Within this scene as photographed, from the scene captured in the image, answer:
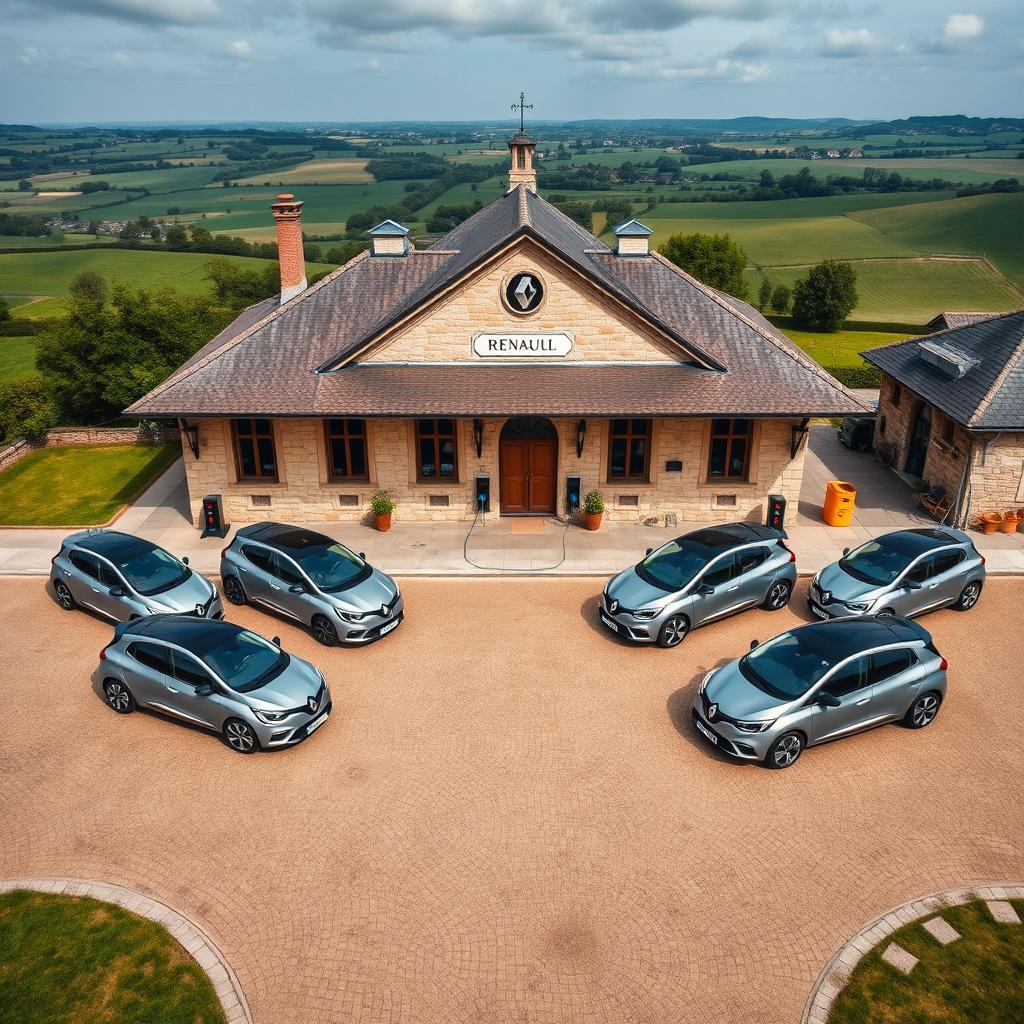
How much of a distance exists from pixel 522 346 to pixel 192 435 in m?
9.20

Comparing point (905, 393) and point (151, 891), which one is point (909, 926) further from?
point (905, 393)

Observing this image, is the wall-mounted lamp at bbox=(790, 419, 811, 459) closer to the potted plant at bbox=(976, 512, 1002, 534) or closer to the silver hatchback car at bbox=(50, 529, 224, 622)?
the potted plant at bbox=(976, 512, 1002, 534)

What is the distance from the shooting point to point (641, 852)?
37.7 feet

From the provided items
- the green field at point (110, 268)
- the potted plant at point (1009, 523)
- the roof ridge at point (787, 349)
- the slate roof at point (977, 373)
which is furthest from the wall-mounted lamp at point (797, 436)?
the green field at point (110, 268)

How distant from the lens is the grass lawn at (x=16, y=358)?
47000 mm

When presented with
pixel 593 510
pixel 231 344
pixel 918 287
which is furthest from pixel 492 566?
pixel 918 287

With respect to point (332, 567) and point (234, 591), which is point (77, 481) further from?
point (332, 567)

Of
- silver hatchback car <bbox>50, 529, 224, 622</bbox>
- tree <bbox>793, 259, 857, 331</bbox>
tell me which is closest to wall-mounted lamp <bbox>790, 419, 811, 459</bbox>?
silver hatchback car <bbox>50, 529, 224, 622</bbox>

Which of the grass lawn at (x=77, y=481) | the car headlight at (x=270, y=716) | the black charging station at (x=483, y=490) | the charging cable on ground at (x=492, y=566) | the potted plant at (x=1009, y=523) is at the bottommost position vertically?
the grass lawn at (x=77, y=481)

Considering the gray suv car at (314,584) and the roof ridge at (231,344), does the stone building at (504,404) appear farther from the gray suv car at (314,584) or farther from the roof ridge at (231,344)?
the gray suv car at (314,584)

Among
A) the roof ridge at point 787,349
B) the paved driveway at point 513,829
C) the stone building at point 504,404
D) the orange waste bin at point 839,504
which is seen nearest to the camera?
the paved driveway at point 513,829

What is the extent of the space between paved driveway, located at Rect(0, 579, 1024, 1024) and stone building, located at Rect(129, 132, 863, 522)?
21.6 feet

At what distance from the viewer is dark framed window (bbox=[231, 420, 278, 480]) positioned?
852 inches

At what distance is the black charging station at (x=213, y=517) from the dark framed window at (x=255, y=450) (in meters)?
1.06
